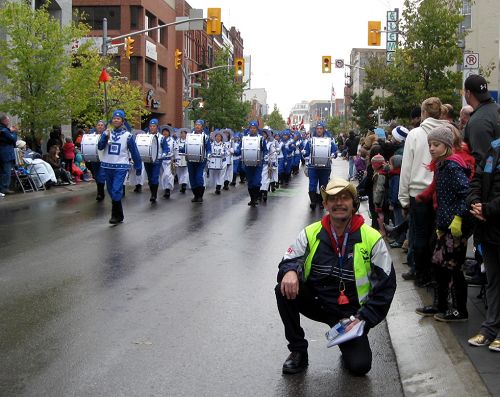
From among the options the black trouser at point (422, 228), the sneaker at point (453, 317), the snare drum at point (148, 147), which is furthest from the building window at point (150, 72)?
the sneaker at point (453, 317)

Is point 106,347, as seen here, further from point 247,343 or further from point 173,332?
point 247,343

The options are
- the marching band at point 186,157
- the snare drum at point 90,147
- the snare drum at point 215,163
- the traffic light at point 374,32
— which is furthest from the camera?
the traffic light at point 374,32

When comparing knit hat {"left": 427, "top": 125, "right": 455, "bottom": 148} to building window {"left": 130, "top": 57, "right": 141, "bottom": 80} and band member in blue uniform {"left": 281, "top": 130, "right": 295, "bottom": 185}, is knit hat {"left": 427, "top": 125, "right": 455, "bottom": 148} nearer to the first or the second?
band member in blue uniform {"left": 281, "top": 130, "right": 295, "bottom": 185}

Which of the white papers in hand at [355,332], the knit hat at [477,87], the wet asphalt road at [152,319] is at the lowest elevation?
the wet asphalt road at [152,319]

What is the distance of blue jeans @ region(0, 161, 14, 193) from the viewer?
59.0ft

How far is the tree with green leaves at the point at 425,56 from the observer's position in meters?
24.8

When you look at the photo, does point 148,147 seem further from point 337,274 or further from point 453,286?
point 337,274

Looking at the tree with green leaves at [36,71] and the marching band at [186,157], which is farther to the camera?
the tree with green leaves at [36,71]

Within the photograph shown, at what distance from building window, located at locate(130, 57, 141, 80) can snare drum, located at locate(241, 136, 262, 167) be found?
112 feet

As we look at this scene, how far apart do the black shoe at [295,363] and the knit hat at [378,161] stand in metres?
6.08

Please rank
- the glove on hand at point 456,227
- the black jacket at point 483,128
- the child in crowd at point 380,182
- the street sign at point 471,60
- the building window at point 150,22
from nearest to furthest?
the glove on hand at point 456,227
the black jacket at point 483,128
the child in crowd at point 380,182
the street sign at point 471,60
the building window at point 150,22

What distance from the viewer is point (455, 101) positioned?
26.8 metres

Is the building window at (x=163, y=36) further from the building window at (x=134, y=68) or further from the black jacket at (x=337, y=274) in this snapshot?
the black jacket at (x=337, y=274)

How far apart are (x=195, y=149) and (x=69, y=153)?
20.3 feet
